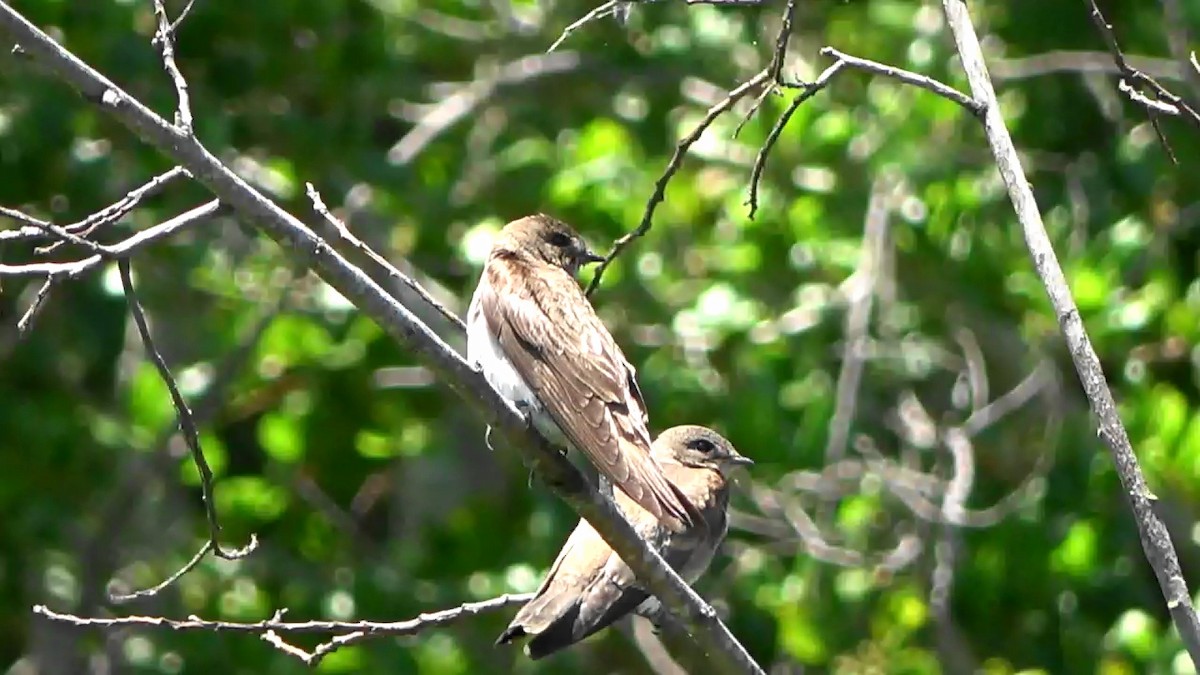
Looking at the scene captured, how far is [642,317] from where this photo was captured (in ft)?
25.8

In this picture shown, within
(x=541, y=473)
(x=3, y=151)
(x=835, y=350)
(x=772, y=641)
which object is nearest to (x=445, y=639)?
(x=772, y=641)

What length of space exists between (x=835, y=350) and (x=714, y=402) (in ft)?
1.54

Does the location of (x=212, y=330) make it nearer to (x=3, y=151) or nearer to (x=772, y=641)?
(x=3, y=151)

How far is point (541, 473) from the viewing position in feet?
13.6

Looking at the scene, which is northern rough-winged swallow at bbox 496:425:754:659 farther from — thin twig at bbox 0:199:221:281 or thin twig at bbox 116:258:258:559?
thin twig at bbox 0:199:221:281

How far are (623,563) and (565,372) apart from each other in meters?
0.69

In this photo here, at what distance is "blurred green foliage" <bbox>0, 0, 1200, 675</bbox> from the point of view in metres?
7.43

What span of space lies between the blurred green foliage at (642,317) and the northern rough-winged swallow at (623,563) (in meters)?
0.44

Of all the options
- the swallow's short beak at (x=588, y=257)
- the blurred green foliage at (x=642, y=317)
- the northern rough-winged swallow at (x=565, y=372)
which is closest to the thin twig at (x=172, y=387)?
the northern rough-winged swallow at (x=565, y=372)

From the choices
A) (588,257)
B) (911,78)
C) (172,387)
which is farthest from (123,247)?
(588,257)

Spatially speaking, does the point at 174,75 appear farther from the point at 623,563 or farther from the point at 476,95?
the point at 476,95

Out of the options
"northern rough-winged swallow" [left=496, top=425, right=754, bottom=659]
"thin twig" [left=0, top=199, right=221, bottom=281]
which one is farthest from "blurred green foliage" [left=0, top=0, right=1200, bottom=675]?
"thin twig" [left=0, top=199, right=221, bottom=281]

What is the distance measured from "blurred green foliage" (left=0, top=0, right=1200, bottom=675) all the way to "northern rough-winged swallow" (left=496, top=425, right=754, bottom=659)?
0.44 metres

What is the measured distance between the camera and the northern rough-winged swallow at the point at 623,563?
231 inches
